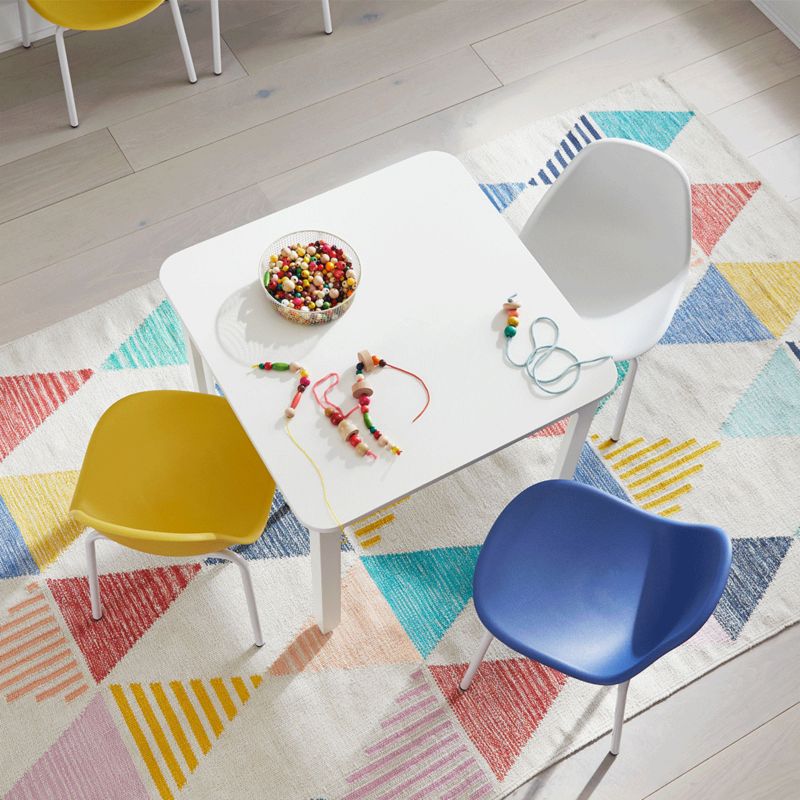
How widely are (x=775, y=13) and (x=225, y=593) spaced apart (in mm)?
2726

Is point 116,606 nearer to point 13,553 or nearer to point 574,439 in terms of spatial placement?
point 13,553

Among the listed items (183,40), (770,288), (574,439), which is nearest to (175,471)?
(574,439)

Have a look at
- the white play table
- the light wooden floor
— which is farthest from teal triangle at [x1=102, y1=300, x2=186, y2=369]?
the white play table

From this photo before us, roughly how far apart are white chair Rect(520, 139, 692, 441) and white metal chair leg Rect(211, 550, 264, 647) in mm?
969

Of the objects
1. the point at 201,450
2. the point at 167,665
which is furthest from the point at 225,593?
the point at 201,450

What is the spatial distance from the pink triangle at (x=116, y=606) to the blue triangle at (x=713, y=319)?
1.49m

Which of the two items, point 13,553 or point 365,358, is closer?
point 365,358

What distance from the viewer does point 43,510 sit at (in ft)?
8.46

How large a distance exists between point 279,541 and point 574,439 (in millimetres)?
781

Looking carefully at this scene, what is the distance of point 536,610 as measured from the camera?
6.81 feet

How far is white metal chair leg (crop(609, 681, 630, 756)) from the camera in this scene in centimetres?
217

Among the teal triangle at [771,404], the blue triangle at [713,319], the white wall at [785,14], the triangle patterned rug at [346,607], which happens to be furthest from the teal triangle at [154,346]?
the white wall at [785,14]

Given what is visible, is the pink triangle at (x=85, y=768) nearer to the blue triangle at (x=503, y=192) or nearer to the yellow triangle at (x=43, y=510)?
the yellow triangle at (x=43, y=510)

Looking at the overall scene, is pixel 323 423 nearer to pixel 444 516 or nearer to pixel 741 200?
pixel 444 516
